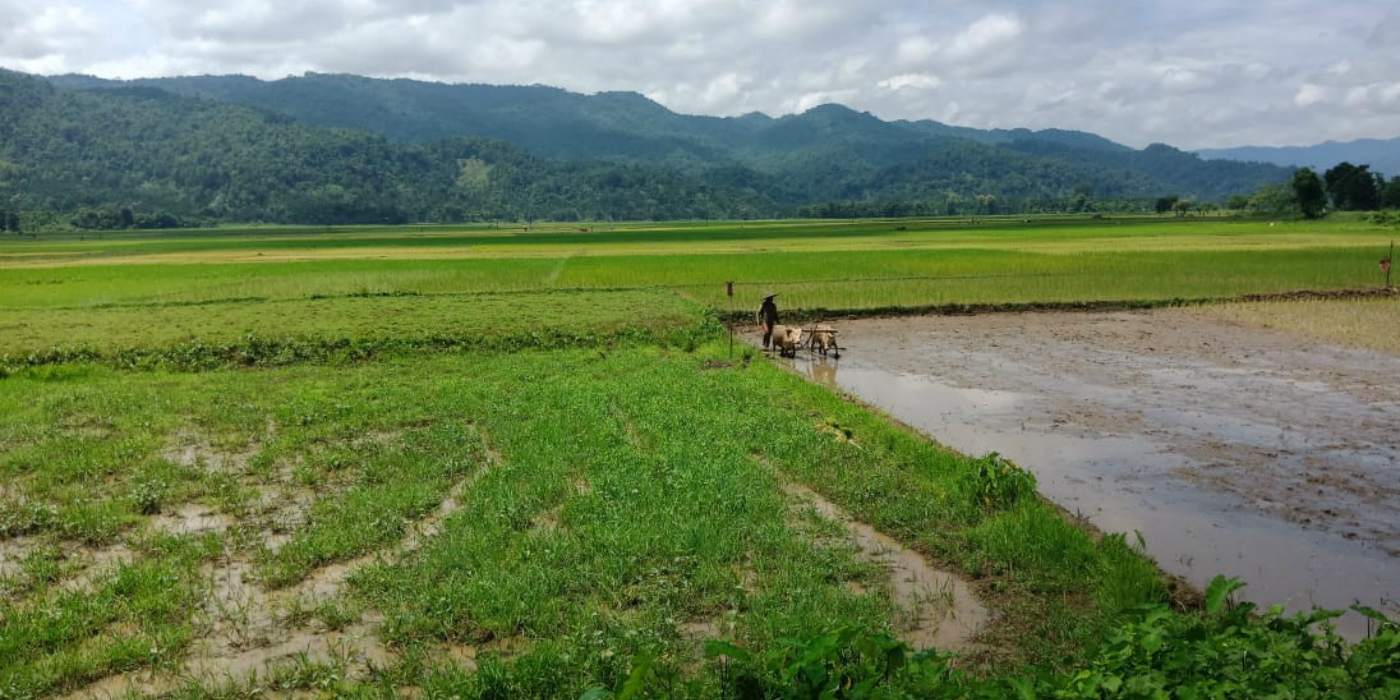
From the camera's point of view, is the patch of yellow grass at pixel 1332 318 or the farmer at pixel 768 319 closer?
the patch of yellow grass at pixel 1332 318

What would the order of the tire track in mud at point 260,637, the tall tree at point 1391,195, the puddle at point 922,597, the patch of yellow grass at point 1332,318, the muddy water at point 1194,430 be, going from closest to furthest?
the tire track in mud at point 260,637, the puddle at point 922,597, the muddy water at point 1194,430, the patch of yellow grass at point 1332,318, the tall tree at point 1391,195

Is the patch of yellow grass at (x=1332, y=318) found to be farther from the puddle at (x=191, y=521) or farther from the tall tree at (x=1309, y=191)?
the tall tree at (x=1309, y=191)

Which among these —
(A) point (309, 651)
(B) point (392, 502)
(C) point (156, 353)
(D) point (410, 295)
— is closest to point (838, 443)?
(B) point (392, 502)

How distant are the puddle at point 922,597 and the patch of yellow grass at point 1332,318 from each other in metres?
16.5

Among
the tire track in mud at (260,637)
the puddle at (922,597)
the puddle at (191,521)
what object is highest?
the puddle at (191,521)

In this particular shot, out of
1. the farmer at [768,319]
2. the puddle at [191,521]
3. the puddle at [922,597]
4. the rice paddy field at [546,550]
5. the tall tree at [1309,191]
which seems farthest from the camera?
the tall tree at [1309,191]

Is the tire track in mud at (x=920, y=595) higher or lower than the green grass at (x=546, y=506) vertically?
lower

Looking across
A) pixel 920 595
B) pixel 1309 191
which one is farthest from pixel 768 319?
pixel 1309 191

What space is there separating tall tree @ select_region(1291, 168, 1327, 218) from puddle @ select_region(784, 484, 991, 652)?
314 feet

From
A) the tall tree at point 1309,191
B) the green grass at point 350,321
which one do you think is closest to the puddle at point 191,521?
the green grass at point 350,321

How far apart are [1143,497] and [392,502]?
8.19 m

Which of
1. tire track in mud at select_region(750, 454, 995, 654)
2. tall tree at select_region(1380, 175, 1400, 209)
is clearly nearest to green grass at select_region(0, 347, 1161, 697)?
tire track in mud at select_region(750, 454, 995, 654)

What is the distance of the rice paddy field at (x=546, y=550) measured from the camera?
4.85m

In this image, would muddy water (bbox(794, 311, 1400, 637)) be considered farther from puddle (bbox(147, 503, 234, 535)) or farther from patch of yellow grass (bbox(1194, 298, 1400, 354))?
puddle (bbox(147, 503, 234, 535))
